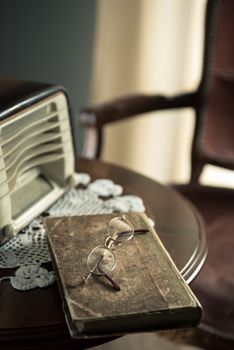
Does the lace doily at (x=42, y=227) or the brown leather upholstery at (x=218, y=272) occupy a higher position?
the lace doily at (x=42, y=227)

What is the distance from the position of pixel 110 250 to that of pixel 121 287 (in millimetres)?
82

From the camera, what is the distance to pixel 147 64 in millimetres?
1834

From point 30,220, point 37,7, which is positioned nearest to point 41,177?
point 30,220

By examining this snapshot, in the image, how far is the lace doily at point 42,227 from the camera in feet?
2.43

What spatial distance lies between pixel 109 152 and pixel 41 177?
3.29ft

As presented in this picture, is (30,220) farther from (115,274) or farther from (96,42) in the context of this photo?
(96,42)

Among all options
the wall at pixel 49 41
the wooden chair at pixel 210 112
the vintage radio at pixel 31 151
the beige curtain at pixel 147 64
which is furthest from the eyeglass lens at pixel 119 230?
the beige curtain at pixel 147 64

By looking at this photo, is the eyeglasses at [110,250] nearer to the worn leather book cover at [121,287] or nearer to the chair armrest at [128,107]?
the worn leather book cover at [121,287]

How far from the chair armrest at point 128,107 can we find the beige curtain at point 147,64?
327 millimetres

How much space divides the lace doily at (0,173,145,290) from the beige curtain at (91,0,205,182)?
826 millimetres

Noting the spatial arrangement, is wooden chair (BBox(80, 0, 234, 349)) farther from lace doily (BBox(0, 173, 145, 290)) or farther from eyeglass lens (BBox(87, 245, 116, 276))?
eyeglass lens (BBox(87, 245, 116, 276))

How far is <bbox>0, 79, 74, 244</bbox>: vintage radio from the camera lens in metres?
0.80

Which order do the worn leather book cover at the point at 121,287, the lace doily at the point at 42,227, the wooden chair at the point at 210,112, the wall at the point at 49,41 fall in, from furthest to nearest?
the wall at the point at 49,41 < the wooden chair at the point at 210,112 < the lace doily at the point at 42,227 < the worn leather book cover at the point at 121,287

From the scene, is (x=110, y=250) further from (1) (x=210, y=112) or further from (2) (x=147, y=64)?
(2) (x=147, y=64)
